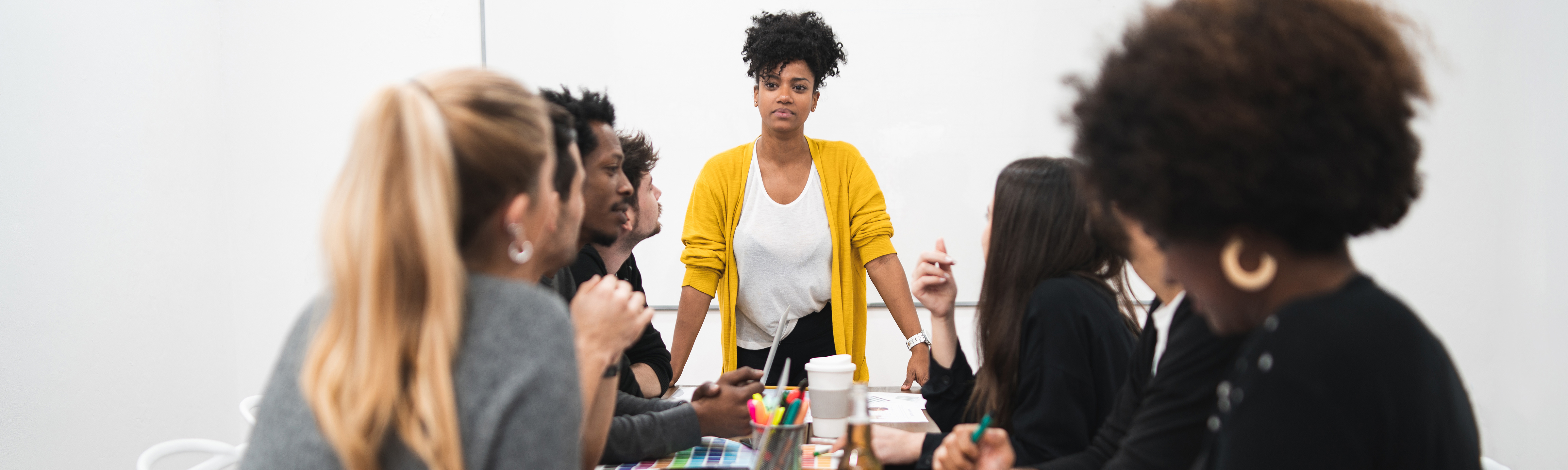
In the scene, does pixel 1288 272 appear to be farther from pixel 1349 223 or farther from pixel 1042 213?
pixel 1042 213

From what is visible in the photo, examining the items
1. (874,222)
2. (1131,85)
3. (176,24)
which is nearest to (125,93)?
(176,24)

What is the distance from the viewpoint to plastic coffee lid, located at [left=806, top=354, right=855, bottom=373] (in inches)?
55.2

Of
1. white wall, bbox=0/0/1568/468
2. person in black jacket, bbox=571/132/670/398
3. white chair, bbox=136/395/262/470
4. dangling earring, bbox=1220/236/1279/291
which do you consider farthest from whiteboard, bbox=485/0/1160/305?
dangling earring, bbox=1220/236/1279/291

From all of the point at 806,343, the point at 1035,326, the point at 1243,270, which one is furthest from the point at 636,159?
the point at 1243,270

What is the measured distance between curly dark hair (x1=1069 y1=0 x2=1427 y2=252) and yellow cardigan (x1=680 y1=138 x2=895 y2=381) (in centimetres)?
175

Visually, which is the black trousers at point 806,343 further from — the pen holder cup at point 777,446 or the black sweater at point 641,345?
the pen holder cup at point 777,446

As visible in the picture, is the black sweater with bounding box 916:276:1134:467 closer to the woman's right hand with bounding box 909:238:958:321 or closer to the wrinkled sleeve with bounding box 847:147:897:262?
the woman's right hand with bounding box 909:238:958:321

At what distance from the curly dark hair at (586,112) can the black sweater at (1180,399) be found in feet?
3.49

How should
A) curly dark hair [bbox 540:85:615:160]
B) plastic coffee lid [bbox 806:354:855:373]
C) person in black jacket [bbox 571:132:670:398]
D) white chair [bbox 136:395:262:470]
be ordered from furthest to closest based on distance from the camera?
person in black jacket [bbox 571:132:670:398]
curly dark hair [bbox 540:85:615:160]
white chair [bbox 136:395:262:470]
plastic coffee lid [bbox 806:354:855:373]

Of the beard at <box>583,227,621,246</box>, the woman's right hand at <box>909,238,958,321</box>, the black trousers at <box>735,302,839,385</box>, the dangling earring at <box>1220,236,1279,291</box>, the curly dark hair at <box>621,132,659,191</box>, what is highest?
the dangling earring at <box>1220,236,1279,291</box>

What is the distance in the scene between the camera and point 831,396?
55.4 inches

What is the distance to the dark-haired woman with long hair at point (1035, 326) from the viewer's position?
4.27 feet

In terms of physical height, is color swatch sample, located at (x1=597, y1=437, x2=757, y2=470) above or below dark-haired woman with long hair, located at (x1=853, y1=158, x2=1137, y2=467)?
below

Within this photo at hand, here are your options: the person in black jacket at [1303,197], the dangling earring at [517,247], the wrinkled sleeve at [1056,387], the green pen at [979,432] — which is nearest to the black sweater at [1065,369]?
the wrinkled sleeve at [1056,387]
